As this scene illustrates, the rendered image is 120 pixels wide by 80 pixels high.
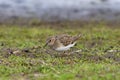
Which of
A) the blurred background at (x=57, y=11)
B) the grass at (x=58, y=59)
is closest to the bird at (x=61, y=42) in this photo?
the grass at (x=58, y=59)

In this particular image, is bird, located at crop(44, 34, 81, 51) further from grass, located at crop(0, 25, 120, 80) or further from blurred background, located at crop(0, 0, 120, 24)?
blurred background, located at crop(0, 0, 120, 24)

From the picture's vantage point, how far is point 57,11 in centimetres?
2153

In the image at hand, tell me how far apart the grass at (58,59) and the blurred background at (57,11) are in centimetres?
367

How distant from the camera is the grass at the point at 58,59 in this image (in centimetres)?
969

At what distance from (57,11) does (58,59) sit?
10255 millimetres

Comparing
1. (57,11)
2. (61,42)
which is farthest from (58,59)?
Answer: (57,11)

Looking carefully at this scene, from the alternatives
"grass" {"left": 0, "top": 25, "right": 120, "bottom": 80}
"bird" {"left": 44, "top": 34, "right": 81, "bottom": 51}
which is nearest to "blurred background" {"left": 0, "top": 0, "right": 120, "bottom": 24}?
"grass" {"left": 0, "top": 25, "right": 120, "bottom": 80}

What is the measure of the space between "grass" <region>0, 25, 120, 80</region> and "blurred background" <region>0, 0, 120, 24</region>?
3.67 m

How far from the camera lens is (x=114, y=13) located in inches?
837

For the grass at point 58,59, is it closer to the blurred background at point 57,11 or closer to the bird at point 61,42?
the bird at point 61,42

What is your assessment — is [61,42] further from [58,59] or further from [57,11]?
[57,11]

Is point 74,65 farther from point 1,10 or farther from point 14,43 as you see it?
point 1,10

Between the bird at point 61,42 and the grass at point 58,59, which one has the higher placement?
the bird at point 61,42

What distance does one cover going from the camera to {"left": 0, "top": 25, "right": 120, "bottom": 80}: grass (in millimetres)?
9688
